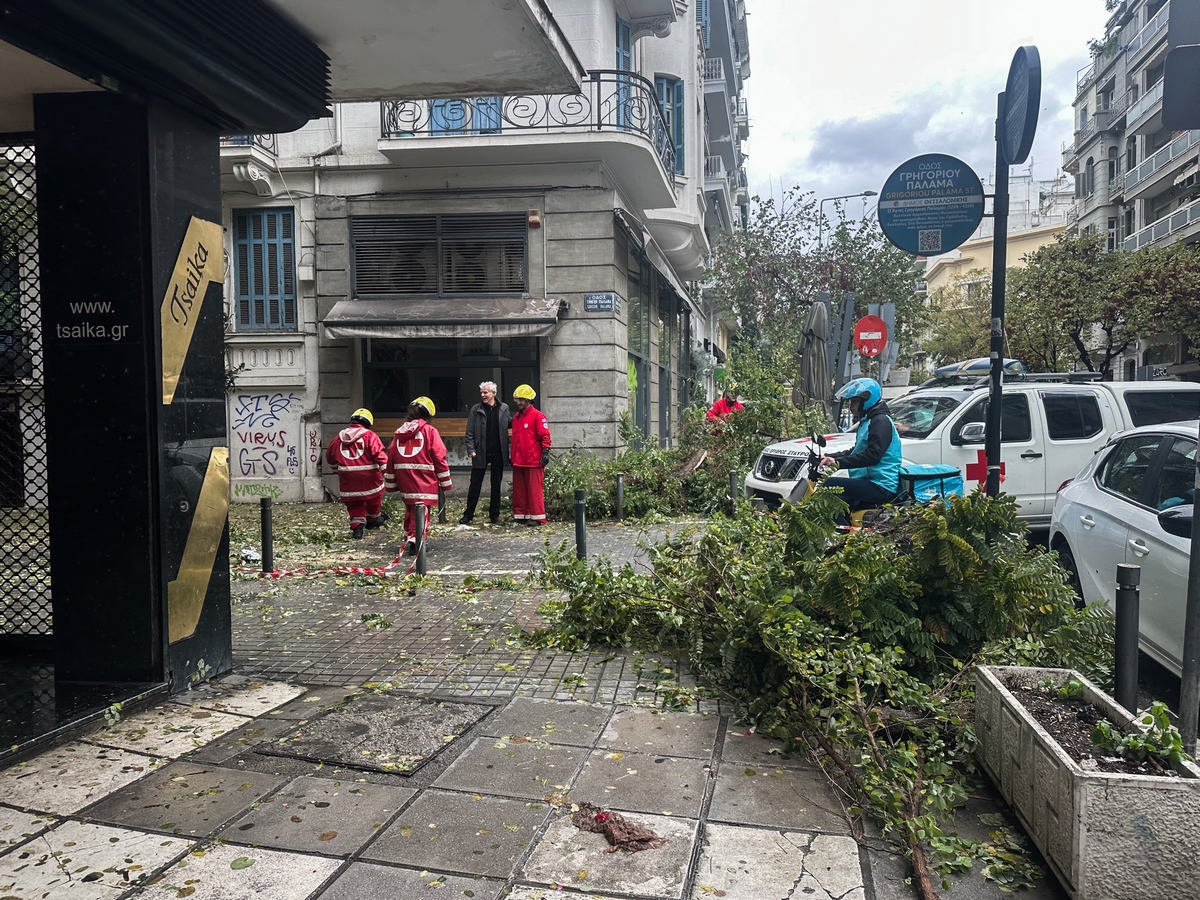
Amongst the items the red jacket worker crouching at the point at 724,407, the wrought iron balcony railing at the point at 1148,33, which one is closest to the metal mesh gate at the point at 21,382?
the red jacket worker crouching at the point at 724,407

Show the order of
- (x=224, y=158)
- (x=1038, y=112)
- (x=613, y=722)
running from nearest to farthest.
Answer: (x=613, y=722)
(x=1038, y=112)
(x=224, y=158)

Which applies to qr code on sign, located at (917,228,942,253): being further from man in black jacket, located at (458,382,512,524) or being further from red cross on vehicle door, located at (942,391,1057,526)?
man in black jacket, located at (458,382,512,524)

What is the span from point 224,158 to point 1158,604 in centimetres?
1561

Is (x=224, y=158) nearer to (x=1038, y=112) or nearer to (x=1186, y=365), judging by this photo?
(x=1038, y=112)

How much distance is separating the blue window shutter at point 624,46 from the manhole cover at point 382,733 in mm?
14922

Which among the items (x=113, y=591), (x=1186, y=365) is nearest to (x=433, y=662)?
(x=113, y=591)

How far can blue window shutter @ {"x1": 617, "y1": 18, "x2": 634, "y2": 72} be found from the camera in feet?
55.8

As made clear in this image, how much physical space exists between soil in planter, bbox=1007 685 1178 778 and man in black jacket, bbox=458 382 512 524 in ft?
31.1

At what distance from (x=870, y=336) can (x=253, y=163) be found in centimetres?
1133

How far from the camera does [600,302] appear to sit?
15.5 metres

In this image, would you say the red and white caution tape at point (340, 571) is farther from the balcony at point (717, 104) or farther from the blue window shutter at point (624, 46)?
the balcony at point (717, 104)

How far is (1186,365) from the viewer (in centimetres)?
3669

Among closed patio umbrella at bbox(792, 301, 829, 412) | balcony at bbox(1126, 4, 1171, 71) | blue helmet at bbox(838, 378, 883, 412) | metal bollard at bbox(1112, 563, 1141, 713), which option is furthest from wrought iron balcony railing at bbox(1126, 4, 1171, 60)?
metal bollard at bbox(1112, 563, 1141, 713)

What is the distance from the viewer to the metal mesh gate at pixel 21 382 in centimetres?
488
